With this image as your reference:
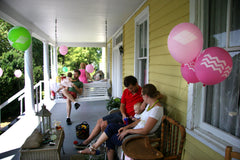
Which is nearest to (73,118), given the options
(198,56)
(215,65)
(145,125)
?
(145,125)

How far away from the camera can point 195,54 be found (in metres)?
1.18

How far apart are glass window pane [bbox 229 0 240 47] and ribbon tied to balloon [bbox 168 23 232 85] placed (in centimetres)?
28

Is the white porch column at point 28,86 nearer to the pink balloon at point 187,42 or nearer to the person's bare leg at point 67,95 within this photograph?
the person's bare leg at point 67,95

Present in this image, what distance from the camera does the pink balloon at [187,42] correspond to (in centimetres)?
114

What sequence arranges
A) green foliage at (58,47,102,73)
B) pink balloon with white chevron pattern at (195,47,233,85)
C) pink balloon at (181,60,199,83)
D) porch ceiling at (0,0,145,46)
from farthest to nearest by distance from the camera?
green foliage at (58,47,102,73)
porch ceiling at (0,0,145,46)
pink balloon at (181,60,199,83)
pink balloon with white chevron pattern at (195,47,233,85)

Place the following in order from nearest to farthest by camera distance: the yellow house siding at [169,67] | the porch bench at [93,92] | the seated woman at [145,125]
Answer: the yellow house siding at [169,67], the seated woman at [145,125], the porch bench at [93,92]

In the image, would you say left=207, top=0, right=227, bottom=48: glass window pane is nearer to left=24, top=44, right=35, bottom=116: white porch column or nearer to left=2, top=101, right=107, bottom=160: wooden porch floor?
left=2, top=101, right=107, bottom=160: wooden porch floor

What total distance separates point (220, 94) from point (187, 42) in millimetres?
578

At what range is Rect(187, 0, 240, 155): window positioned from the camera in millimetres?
1224

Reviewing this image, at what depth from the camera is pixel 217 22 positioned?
1.40 meters

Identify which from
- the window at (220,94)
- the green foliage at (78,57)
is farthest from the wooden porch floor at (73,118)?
the green foliage at (78,57)

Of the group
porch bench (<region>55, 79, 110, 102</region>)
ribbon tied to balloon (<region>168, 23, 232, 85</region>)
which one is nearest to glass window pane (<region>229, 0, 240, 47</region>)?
ribbon tied to balloon (<region>168, 23, 232, 85</region>)

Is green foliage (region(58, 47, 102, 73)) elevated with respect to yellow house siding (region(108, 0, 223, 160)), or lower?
elevated

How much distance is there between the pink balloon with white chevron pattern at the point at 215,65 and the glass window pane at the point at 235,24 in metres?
0.30
